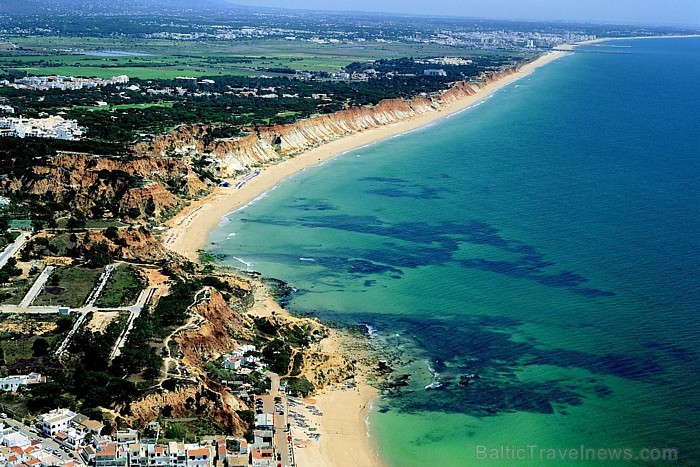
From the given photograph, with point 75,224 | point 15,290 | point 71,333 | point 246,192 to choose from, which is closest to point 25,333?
point 71,333

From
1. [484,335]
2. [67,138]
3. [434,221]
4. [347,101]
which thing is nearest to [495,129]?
[347,101]

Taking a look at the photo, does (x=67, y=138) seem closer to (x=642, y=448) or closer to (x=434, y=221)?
(x=434, y=221)

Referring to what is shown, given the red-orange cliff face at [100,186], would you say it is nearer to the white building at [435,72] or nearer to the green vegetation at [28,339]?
the green vegetation at [28,339]

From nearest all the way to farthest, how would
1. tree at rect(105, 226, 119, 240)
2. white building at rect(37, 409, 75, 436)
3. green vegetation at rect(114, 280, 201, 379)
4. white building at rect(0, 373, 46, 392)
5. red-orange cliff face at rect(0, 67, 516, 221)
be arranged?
white building at rect(37, 409, 75, 436)
white building at rect(0, 373, 46, 392)
green vegetation at rect(114, 280, 201, 379)
tree at rect(105, 226, 119, 240)
red-orange cliff face at rect(0, 67, 516, 221)

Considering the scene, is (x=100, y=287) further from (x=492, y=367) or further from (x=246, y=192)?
(x=246, y=192)

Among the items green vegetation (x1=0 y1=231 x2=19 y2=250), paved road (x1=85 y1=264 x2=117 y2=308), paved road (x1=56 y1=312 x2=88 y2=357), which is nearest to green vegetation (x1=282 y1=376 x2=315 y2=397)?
paved road (x1=56 y1=312 x2=88 y2=357)

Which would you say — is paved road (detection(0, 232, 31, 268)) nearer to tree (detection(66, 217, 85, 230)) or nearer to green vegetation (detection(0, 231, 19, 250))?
green vegetation (detection(0, 231, 19, 250))
